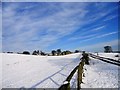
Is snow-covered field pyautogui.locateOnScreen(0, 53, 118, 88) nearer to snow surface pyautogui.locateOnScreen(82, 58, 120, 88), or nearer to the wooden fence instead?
snow surface pyautogui.locateOnScreen(82, 58, 120, 88)

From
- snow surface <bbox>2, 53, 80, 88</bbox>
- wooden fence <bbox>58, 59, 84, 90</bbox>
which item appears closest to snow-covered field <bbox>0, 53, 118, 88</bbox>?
snow surface <bbox>2, 53, 80, 88</bbox>

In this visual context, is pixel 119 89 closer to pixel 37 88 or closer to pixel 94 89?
pixel 94 89

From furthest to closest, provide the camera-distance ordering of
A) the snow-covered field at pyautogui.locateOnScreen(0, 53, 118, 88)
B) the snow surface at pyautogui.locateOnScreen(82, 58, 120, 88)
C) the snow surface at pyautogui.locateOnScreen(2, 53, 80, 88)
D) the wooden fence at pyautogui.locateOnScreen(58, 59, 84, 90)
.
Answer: the snow surface at pyautogui.locateOnScreen(2, 53, 80, 88)
the snow-covered field at pyautogui.locateOnScreen(0, 53, 118, 88)
the snow surface at pyautogui.locateOnScreen(82, 58, 120, 88)
the wooden fence at pyautogui.locateOnScreen(58, 59, 84, 90)

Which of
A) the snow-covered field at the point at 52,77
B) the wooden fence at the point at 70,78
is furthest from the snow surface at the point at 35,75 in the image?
the wooden fence at the point at 70,78

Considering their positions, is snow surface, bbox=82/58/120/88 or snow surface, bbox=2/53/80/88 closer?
snow surface, bbox=82/58/120/88

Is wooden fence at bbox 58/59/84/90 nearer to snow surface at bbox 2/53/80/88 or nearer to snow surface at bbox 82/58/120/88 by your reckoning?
snow surface at bbox 82/58/120/88

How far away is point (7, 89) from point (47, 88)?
1959 mm

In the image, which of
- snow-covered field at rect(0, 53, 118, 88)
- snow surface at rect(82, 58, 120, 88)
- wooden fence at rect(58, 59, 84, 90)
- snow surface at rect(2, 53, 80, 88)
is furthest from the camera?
snow surface at rect(2, 53, 80, 88)

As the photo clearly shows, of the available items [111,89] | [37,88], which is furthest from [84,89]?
[37,88]

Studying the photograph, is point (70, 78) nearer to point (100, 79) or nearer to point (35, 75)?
point (100, 79)

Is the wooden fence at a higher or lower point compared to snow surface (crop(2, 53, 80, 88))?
higher

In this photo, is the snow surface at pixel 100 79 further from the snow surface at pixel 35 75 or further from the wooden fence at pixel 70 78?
the snow surface at pixel 35 75

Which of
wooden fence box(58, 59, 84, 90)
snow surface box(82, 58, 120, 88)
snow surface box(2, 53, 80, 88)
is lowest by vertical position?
snow surface box(2, 53, 80, 88)

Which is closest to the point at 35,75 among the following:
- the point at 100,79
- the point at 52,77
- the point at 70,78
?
the point at 52,77
